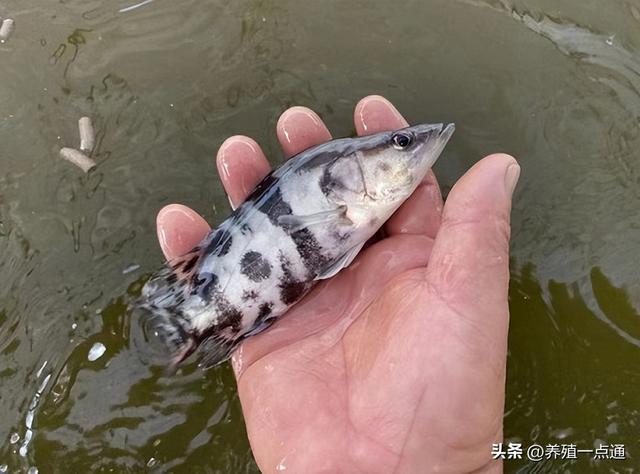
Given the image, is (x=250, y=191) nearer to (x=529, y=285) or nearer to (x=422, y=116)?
(x=422, y=116)

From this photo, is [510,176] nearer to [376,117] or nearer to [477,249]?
[477,249]

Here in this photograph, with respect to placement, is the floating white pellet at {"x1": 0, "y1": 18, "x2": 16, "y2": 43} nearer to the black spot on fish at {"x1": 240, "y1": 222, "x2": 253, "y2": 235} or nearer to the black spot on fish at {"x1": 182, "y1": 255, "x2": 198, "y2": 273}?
the black spot on fish at {"x1": 182, "y1": 255, "x2": 198, "y2": 273}

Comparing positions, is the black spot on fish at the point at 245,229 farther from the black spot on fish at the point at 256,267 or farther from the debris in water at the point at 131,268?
the debris in water at the point at 131,268

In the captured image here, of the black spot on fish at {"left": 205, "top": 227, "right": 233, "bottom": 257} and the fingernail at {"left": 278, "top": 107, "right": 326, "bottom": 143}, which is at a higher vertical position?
the fingernail at {"left": 278, "top": 107, "right": 326, "bottom": 143}

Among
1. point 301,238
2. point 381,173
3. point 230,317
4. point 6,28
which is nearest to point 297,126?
point 381,173

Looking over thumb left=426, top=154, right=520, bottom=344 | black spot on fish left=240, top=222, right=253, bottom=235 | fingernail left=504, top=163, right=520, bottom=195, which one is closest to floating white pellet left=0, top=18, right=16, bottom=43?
black spot on fish left=240, top=222, right=253, bottom=235

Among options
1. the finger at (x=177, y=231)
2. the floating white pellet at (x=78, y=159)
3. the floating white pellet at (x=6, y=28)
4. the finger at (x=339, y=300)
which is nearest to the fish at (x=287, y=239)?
the finger at (x=339, y=300)
